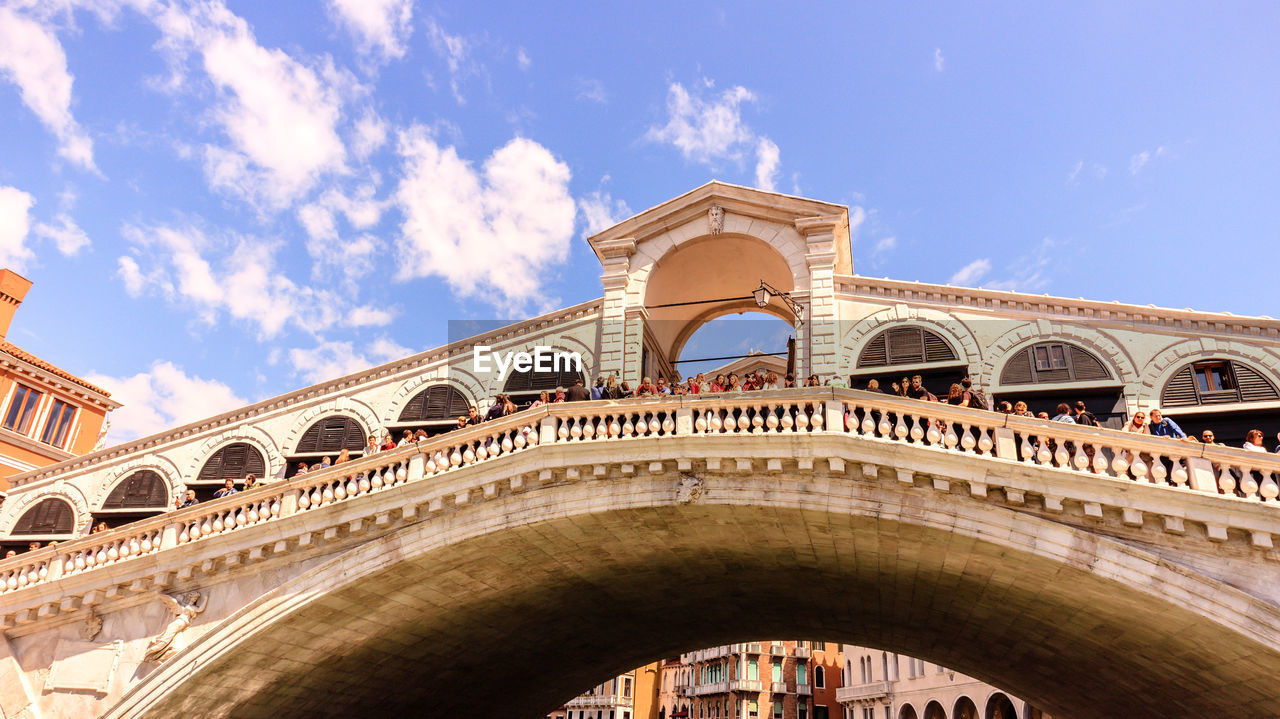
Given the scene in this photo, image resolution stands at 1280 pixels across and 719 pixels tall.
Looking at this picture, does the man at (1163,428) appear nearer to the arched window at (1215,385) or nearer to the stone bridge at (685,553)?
the stone bridge at (685,553)

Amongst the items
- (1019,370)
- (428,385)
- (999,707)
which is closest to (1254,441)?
(1019,370)

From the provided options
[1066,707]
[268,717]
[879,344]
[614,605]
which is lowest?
[268,717]

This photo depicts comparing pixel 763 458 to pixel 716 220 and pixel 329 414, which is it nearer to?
pixel 716 220

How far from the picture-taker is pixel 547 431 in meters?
17.3

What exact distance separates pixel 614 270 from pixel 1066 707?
62.0 ft

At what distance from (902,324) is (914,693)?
35.7 metres

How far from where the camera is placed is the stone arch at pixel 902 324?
20984 mm

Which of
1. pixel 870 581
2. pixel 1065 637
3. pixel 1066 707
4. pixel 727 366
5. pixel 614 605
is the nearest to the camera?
pixel 1065 637

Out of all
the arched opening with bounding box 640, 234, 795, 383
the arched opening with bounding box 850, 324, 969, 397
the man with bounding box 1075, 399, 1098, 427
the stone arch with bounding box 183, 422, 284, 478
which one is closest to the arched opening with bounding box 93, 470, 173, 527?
the stone arch with bounding box 183, 422, 284, 478

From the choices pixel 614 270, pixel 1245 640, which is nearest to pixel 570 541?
pixel 614 270

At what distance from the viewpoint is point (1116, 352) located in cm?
1989

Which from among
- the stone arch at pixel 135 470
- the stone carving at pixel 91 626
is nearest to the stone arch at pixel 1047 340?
the stone carving at pixel 91 626

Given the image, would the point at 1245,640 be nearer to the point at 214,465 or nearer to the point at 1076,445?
the point at 1076,445

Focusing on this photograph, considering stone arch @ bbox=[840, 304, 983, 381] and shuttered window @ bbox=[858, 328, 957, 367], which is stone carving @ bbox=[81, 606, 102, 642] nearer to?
stone arch @ bbox=[840, 304, 983, 381]
